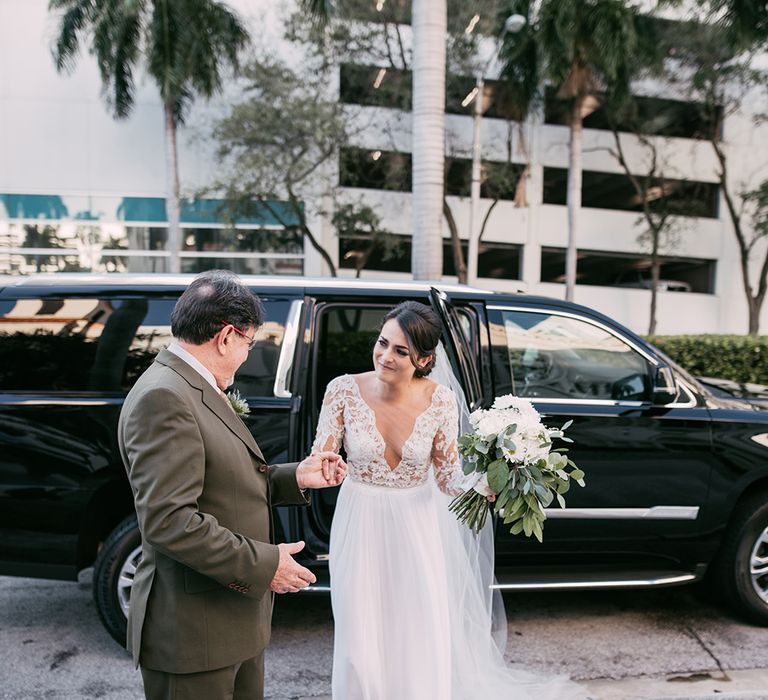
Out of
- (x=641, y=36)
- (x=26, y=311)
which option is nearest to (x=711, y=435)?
(x=26, y=311)

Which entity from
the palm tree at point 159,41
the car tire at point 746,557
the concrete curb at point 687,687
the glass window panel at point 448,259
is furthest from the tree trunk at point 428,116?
the glass window panel at point 448,259

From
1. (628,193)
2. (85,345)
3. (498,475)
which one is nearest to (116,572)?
(85,345)

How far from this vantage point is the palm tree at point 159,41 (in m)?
13.5

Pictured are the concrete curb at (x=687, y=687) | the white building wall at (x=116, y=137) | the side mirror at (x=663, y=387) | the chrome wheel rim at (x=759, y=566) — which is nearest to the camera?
the concrete curb at (x=687, y=687)

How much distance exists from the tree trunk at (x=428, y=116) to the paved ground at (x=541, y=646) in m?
4.42

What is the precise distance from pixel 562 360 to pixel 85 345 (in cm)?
281

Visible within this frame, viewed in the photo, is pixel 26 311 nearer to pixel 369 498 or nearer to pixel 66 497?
pixel 66 497

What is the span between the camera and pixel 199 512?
151 cm

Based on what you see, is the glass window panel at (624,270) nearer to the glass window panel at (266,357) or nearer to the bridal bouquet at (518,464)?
the glass window panel at (266,357)

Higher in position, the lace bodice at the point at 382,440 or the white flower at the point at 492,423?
the white flower at the point at 492,423

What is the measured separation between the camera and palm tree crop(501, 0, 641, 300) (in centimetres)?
1316

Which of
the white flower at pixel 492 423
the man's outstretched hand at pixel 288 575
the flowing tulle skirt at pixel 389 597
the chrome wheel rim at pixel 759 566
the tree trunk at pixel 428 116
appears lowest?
the chrome wheel rim at pixel 759 566

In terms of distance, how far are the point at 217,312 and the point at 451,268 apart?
20.6 m

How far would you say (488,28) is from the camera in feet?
46.9
